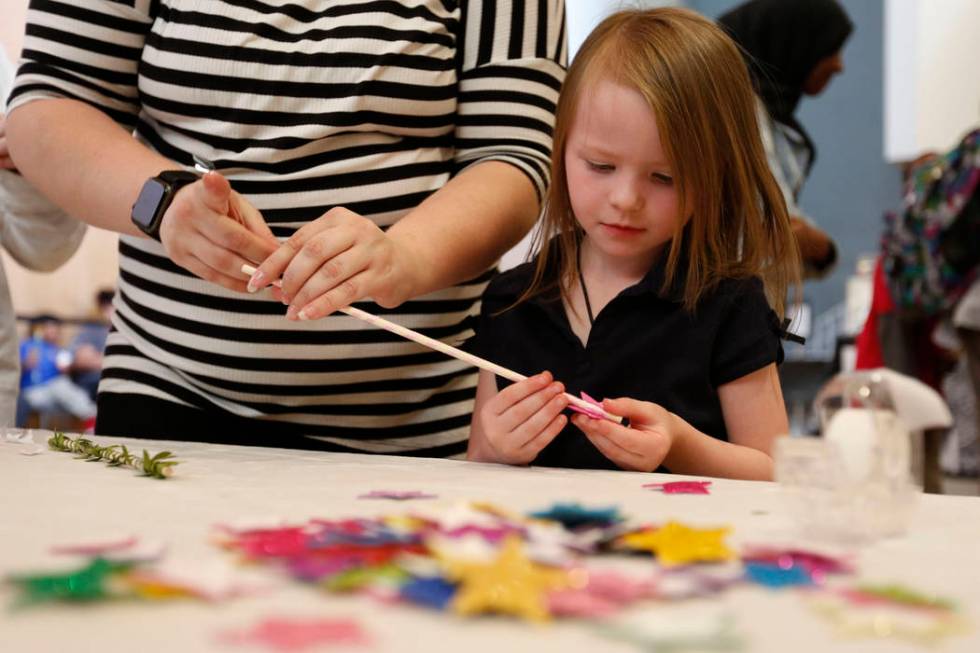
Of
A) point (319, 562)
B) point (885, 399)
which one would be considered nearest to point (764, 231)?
point (885, 399)

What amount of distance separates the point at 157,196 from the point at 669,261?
46 cm

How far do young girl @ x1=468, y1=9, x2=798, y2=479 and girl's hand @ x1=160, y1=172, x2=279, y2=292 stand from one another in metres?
0.24

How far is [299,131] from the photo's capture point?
3.14 feet

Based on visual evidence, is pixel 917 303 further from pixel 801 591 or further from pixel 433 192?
pixel 801 591

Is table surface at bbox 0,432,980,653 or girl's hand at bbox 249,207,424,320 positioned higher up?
girl's hand at bbox 249,207,424,320

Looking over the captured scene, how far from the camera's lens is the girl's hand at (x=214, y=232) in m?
0.77

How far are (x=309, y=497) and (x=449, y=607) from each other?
0.25 meters

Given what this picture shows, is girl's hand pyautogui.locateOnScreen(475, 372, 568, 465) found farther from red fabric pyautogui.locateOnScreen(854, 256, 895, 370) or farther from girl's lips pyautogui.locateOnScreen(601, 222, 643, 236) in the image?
red fabric pyautogui.locateOnScreen(854, 256, 895, 370)

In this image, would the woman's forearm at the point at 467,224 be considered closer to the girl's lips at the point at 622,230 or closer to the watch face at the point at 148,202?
the girl's lips at the point at 622,230

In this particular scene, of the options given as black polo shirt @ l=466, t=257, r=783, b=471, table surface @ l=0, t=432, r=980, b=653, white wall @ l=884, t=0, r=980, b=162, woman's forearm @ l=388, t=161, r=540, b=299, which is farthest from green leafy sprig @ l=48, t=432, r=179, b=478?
white wall @ l=884, t=0, r=980, b=162

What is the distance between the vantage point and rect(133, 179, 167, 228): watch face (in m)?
0.81

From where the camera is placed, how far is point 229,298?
3.16ft

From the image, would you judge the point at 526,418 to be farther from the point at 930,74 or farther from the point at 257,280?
the point at 930,74

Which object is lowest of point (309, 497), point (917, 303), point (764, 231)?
point (917, 303)
